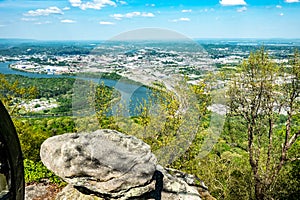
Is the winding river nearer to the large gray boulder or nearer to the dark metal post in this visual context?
the large gray boulder

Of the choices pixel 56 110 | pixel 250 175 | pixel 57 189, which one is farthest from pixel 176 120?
pixel 56 110

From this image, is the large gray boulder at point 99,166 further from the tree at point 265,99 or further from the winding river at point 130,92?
A: the tree at point 265,99

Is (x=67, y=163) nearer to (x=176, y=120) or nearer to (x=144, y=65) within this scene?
(x=144, y=65)

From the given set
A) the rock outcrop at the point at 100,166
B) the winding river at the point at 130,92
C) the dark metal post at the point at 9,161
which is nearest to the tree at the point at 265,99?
the winding river at the point at 130,92

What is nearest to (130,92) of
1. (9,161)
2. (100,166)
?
(100,166)

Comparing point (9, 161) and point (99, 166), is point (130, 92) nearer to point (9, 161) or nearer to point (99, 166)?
point (99, 166)

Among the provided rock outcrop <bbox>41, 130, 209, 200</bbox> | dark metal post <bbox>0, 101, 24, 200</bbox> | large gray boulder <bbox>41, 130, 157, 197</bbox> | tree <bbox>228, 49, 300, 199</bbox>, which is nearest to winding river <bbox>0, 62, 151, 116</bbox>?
tree <bbox>228, 49, 300, 199</bbox>

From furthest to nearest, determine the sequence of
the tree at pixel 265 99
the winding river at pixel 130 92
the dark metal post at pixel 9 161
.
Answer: the winding river at pixel 130 92 → the tree at pixel 265 99 → the dark metal post at pixel 9 161
